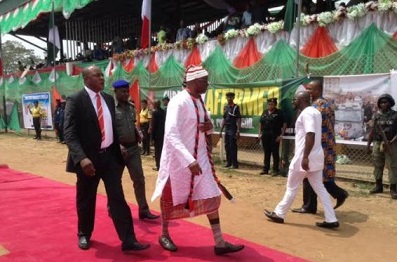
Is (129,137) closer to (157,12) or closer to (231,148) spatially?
(231,148)

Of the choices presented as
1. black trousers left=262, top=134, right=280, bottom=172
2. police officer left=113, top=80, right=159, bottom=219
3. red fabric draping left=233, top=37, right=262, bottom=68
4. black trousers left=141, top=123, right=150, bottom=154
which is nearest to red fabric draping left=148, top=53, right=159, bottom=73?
black trousers left=141, top=123, right=150, bottom=154

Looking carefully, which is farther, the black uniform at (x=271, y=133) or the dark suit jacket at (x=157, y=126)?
the dark suit jacket at (x=157, y=126)

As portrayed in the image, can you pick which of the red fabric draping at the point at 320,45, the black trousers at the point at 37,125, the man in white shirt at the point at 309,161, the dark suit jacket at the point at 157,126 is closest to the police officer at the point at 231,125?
the dark suit jacket at the point at 157,126

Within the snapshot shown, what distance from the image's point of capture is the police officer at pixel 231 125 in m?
9.02

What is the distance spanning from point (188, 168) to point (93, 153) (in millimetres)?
891

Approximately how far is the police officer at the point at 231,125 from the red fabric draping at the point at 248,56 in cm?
130

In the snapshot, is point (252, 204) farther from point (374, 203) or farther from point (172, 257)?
point (172, 257)

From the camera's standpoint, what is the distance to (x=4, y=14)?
22.2 metres

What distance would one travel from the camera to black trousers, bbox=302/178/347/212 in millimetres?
5137

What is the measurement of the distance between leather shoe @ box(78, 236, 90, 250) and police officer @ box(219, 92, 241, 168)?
548 centimetres

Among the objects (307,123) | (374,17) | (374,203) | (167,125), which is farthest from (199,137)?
(374,17)

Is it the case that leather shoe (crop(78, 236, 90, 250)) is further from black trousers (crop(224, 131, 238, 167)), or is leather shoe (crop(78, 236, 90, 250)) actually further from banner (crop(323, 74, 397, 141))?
black trousers (crop(224, 131, 238, 167))

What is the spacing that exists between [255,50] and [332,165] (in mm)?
5261

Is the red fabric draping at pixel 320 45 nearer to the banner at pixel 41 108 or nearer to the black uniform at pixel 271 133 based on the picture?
the black uniform at pixel 271 133
